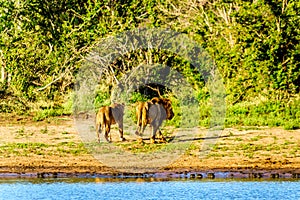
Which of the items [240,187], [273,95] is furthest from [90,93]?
[240,187]

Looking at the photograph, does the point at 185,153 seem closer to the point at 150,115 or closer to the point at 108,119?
the point at 150,115

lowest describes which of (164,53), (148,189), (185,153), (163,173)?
(148,189)

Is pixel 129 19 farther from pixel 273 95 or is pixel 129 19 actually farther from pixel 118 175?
pixel 118 175

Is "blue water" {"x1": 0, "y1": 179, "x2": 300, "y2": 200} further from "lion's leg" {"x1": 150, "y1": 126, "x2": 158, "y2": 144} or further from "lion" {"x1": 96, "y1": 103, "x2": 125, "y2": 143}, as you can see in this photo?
"lion" {"x1": 96, "y1": 103, "x2": 125, "y2": 143}

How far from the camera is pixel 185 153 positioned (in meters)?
15.0

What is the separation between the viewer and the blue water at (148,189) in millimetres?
12039

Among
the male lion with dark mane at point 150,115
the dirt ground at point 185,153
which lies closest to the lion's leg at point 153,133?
the male lion with dark mane at point 150,115

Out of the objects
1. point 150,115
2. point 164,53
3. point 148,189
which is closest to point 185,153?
point 150,115

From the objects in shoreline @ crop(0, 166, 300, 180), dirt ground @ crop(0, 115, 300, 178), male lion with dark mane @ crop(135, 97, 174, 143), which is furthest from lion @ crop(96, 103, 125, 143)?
shoreline @ crop(0, 166, 300, 180)

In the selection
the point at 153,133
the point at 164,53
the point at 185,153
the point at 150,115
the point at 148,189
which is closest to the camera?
the point at 148,189

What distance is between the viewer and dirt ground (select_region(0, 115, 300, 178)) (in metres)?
13.8

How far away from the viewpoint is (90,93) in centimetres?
2097

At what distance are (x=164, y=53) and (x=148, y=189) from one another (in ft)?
31.1

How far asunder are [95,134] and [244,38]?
169 inches
